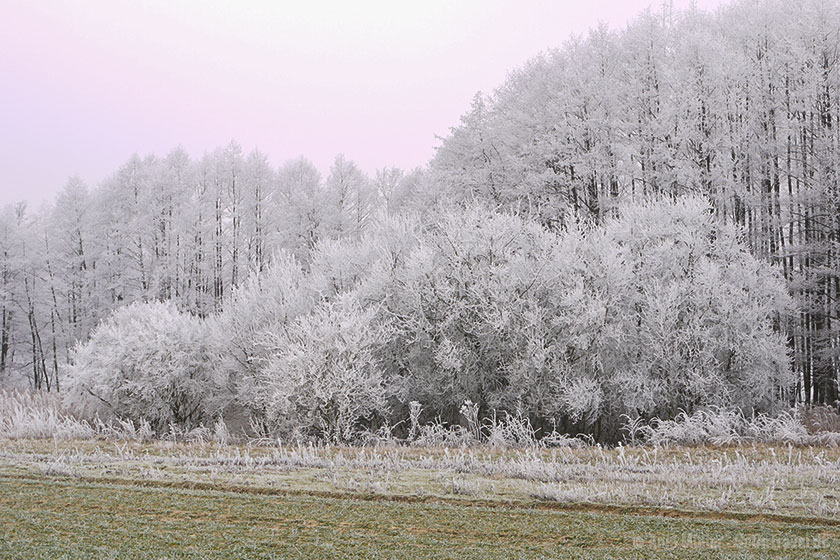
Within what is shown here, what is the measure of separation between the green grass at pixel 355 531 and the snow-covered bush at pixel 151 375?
12853 millimetres

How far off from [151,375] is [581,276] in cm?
1371

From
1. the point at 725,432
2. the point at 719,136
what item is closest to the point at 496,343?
the point at 725,432

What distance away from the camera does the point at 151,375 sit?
74.3 ft

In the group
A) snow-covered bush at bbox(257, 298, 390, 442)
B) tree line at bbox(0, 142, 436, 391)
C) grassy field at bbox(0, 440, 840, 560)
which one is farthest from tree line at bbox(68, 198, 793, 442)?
tree line at bbox(0, 142, 436, 391)

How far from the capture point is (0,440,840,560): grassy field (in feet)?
23.9

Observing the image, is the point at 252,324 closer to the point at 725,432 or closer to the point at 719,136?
the point at 725,432

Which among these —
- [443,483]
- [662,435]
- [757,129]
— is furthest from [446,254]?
[757,129]

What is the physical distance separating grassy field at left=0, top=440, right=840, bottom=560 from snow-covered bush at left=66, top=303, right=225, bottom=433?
8485 millimetres

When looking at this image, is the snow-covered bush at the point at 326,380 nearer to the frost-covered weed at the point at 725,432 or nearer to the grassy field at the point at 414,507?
the grassy field at the point at 414,507

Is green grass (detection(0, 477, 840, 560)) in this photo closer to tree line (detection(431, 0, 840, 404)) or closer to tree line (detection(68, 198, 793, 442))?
tree line (detection(68, 198, 793, 442))

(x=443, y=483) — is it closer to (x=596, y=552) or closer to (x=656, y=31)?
(x=596, y=552)

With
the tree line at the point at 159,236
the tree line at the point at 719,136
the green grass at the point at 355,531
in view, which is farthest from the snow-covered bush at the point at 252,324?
the tree line at the point at 159,236

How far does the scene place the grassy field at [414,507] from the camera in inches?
286

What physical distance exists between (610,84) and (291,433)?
1964cm
